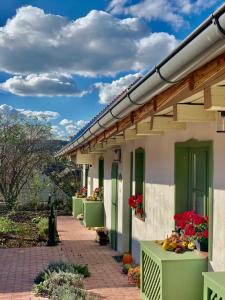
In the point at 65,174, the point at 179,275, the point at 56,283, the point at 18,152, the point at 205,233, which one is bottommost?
the point at 56,283

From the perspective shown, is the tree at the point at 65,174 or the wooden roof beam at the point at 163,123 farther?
the tree at the point at 65,174

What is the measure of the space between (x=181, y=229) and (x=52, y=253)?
539cm

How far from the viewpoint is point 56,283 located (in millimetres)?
6211

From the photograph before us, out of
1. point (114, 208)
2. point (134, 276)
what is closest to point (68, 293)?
point (134, 276)

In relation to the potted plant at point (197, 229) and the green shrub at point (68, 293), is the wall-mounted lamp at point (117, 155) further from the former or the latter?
the potted plant at point (197, 229)

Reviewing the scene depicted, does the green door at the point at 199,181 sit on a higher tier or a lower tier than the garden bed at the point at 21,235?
higher

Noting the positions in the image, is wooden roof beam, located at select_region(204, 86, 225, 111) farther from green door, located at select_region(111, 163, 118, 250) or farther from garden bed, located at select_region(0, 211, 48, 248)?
garden bed, located at select_region(0, 211, 48, 248)

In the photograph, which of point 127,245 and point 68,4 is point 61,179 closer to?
point 127,245

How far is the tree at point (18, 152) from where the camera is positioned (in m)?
19.8

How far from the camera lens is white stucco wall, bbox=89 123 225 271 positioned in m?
4.46

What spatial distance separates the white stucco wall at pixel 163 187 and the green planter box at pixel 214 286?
722 millimetres

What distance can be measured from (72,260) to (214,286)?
6.15m

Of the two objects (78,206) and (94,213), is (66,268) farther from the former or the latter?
(78,206)

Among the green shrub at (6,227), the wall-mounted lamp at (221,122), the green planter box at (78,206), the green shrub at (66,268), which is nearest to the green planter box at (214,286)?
the wall-mounted lamp at (221,122)
